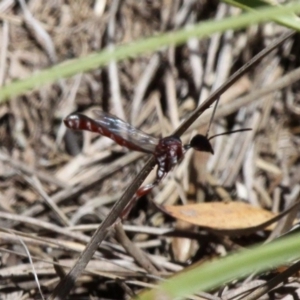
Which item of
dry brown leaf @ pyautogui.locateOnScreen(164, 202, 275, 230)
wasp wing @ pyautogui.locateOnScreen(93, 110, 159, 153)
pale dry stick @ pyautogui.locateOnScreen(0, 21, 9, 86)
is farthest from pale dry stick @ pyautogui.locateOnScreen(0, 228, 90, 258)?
pale dry stick @ pyautogui.locateOnScreen(0, 21, 9, 86)

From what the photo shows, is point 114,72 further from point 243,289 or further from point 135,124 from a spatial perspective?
point 243,289

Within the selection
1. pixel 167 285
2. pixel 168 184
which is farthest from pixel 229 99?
pixel 167 285

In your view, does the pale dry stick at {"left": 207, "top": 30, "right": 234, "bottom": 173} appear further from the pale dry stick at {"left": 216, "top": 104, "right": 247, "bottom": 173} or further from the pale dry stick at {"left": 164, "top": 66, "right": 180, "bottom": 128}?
the pale dry stick at {"left": 164, "top": 66, "right": 180, "bottom": 128}

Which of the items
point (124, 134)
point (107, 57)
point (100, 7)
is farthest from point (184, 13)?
point (107, 57)

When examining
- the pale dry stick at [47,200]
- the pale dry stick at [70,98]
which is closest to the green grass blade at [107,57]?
the pale dry stick at [47,200]

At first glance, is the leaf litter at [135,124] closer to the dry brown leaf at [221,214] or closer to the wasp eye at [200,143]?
the dry brown leaf at [221,214]
